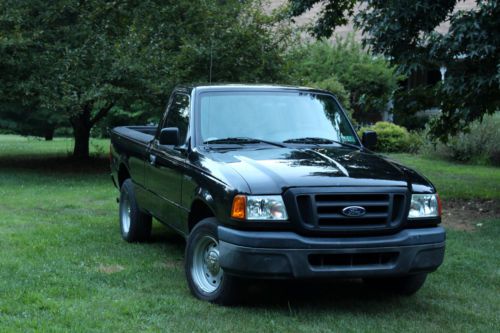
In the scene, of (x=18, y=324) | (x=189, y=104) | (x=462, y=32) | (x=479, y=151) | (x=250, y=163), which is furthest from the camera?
(x=479, y=151)

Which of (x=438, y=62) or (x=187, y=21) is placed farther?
(x=187, y=21)

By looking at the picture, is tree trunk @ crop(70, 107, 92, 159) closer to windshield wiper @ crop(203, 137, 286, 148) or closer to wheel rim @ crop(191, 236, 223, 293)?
windshield wiper @ crop(203, 137, 286, 148)

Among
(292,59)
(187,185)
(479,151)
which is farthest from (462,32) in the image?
(479,151)

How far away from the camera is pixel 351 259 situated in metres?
5.54

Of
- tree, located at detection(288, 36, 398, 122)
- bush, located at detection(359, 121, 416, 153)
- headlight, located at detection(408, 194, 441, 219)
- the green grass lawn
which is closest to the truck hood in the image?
headlight, located at detection(408, 194, 441, 219)

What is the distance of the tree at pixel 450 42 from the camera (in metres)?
9.21

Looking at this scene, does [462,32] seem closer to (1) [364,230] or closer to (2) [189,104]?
(2) [189,104]

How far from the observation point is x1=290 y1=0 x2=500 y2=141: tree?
9.21 metres

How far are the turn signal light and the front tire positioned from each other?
1.01ft

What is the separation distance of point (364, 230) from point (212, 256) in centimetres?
124

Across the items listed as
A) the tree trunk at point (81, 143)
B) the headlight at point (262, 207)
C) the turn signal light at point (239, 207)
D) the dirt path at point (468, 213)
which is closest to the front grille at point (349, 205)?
the headlight at point (262, 207)

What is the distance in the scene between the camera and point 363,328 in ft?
17.7

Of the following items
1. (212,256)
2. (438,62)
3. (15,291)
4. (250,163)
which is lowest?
(15,291)

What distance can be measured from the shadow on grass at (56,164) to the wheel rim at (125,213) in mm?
8323
